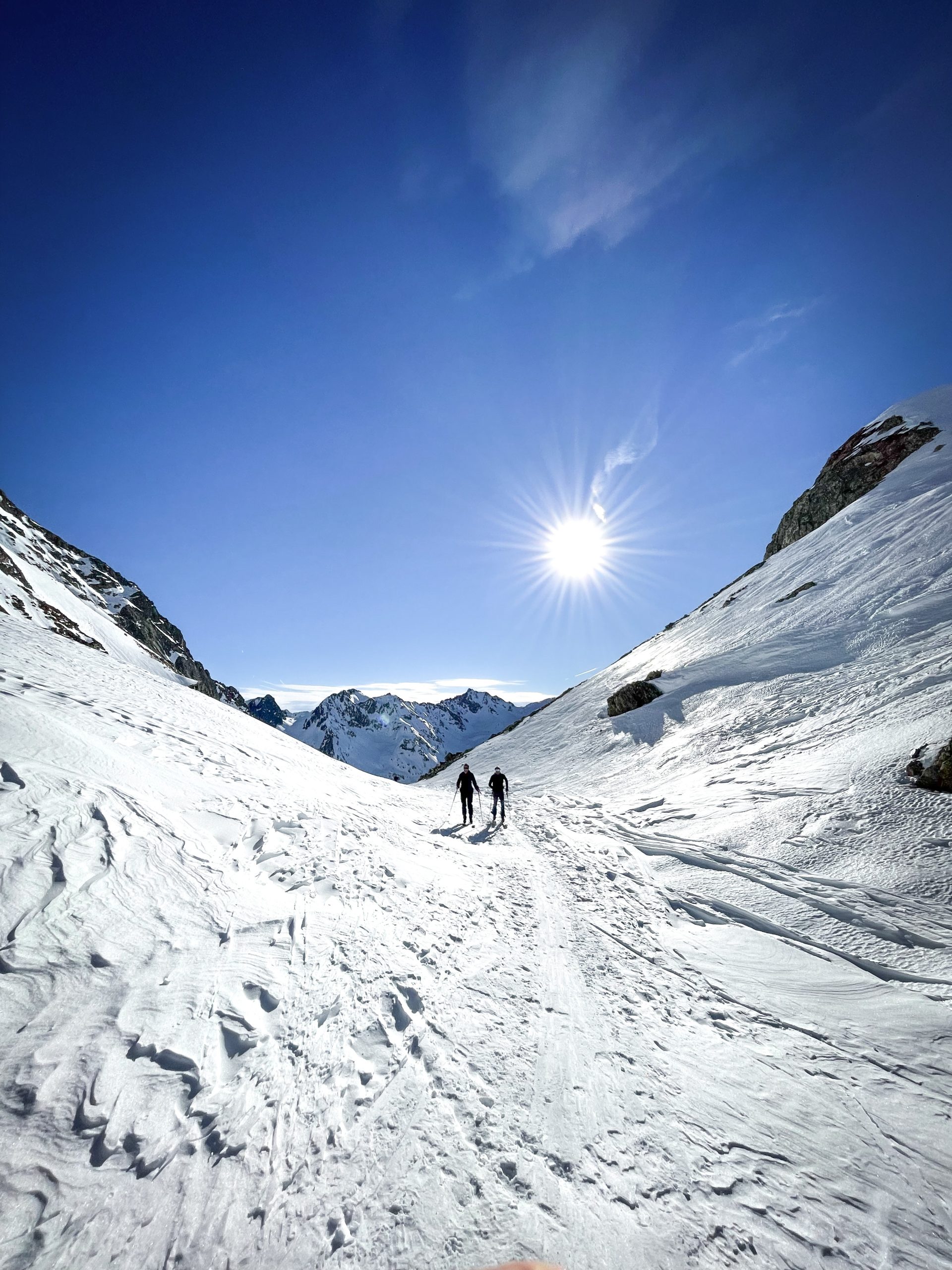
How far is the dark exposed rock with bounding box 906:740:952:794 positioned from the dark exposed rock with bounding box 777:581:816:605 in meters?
21.6

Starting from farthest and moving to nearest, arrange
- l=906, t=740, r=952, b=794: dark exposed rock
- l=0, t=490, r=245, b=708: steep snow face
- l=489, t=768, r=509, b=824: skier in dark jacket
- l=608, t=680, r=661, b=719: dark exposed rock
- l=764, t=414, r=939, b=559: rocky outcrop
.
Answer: l=0, t=490, r=245, b=708: steep snow face → l=764, t=414, r=939, b=559: rocky outcrop → l=608, t=680, r=661, b=719: dark exposed rock → l=489, t=768, r=509, b=824: skier in dark jacket → l=906, t=740, r=952, b=794: dark exposed rock

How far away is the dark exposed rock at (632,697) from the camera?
2488 centimetres

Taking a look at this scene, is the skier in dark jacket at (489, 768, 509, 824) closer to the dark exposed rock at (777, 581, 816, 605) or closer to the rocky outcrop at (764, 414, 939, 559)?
the dark exposed rock at (777, 581, 816, 605)

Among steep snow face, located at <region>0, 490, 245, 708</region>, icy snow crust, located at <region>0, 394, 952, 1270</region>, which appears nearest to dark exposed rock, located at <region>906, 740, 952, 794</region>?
icy snow crust, located at <region>0, 394, 952, 1270</region>

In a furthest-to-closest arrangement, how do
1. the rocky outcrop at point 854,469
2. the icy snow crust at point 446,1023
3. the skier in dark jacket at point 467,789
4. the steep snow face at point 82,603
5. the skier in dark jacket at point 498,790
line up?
the steep snow face at point 82,603, the rocky outcrop at point 854,469, the skier in dark jacket at point 498,790, the skier in dark jacket at point 467,789, the icy snow crust at point 446,1023

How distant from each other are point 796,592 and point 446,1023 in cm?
3159

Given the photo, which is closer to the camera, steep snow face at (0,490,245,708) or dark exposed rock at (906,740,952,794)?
dark exposed rock at (906,740,952,794)

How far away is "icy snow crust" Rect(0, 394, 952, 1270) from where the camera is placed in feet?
8.69

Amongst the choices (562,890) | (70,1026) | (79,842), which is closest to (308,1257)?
(70,1026)

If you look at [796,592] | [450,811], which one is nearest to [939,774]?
[450,811]

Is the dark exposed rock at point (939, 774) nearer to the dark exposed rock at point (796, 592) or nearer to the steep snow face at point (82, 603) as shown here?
the dark exposed rock at point (796, 592)

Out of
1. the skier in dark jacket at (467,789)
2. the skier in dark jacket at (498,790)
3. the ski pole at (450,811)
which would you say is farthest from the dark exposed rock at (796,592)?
the skier in dark jacket at (467,789)

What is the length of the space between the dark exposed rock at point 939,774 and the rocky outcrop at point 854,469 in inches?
1652

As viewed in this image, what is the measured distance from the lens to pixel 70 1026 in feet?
10.8
